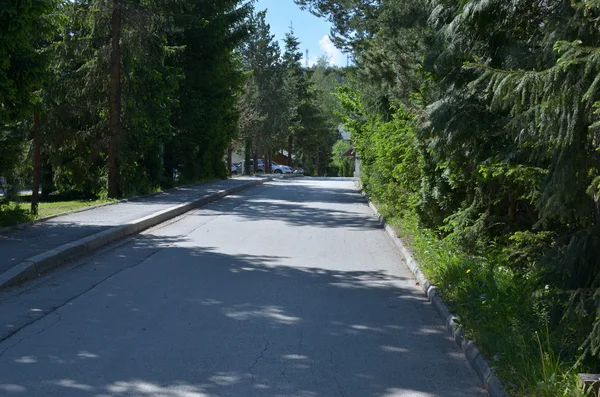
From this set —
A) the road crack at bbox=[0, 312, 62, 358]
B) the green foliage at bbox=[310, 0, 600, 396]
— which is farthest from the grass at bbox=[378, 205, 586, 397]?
the road crack at bbox=[0, 312, 62, 358]

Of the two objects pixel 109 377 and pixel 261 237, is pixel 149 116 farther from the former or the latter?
pixel 109 377

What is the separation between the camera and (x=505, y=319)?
677 centimetres

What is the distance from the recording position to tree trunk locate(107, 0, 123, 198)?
23938 millimetres

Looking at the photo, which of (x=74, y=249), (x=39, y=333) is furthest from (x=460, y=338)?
(x=74, y=249)

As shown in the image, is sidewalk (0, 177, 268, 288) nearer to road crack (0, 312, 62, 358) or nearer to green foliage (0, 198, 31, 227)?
green foliage (0, 198, 31, 227)

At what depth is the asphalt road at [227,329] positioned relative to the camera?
→ 5629 mm

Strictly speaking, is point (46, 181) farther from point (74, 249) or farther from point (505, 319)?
point (505, 319)

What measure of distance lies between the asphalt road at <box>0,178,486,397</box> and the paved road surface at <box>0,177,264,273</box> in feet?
2.74

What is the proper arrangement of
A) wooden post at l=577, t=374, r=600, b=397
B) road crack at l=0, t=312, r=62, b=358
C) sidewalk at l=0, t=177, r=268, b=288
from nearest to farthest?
wooden post at l=577, t=374, r=600, b=397
road crack at l=0, t=312, r=62, b=358
sidewalk at l=0, t=177, r=268, b=288

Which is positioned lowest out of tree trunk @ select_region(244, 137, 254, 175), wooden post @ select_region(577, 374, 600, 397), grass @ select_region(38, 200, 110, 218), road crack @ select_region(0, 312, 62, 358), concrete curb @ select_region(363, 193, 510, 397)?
road crack @ select_region(0, 312, 62, 358)

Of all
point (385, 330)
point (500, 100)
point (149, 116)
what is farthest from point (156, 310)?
point (149, 116)

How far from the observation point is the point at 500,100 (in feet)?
17.7

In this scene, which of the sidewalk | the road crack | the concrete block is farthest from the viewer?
the sidewalk

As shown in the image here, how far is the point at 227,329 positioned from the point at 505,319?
2.80 meters
